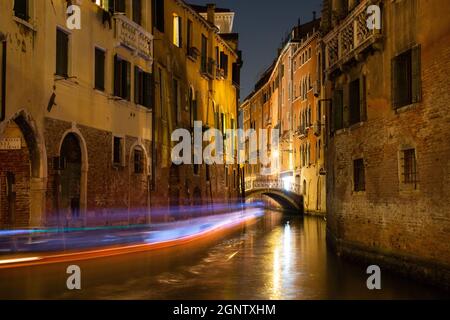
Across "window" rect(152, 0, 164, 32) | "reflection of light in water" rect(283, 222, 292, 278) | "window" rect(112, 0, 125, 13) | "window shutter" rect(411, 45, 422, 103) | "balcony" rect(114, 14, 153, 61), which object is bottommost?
"reflection of light in water" rect(283, 222, 292, 278)

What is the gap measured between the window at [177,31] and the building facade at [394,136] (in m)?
13.3

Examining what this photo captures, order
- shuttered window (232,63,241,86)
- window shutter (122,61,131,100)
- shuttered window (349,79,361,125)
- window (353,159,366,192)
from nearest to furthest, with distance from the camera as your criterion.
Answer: window (353,159,366,192) → shuttered window (349,79,361,125) → window shutter (122,61,131,100) → shuttered window (232,63,241,86)

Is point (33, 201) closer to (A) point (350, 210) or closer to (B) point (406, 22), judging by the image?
(A) point (350, 210)

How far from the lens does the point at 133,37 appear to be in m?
25.8

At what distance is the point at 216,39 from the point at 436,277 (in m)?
30.7

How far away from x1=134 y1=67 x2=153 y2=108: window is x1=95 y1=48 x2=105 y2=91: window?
327cm

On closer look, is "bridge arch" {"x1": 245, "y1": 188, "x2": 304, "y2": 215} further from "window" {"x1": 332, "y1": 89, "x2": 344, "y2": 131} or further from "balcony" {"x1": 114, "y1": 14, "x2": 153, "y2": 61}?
"window" {"x1": 332, "y1": 89, "x2": 344, "y2": 131}

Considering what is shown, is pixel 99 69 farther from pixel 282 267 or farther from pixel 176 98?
pixel 282 267

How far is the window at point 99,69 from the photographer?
2291cm

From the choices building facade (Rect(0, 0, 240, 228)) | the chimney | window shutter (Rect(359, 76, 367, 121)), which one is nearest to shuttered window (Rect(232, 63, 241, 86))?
the chimney

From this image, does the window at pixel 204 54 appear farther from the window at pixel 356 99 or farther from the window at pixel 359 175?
the window at pixel 359 175

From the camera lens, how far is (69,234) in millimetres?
19297

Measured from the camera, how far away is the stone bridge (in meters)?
56.3

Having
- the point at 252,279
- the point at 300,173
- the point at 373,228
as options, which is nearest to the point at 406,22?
the point at 373,228
